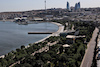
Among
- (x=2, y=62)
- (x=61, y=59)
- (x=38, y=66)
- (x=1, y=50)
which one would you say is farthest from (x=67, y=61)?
(x=1, y=50)

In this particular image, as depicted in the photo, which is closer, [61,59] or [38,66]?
[38,66]

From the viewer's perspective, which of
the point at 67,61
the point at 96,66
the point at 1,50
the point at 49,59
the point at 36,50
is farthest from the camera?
the point at 1,50

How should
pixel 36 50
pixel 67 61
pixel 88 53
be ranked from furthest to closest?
pixel 36 50
pixel 88 53
pixel 67 61

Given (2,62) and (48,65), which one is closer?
(48,65)

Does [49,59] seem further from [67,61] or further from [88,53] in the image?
[88,53]

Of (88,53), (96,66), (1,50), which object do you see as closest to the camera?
(96,66)

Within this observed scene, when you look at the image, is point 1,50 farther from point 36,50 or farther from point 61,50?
point 61,50

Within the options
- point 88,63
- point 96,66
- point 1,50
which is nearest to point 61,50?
point 88,63

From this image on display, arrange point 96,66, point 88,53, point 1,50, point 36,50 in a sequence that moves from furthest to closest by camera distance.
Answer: point 1,50, point 36,50, point 88,53, point 96,66
